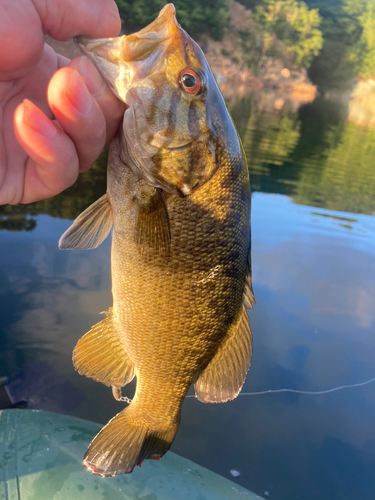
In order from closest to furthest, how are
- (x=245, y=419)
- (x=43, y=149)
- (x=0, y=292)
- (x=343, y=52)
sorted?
(x=43, y=149) → (x=245, y=419) → (x=0, y=292) → (x=343, y=52)

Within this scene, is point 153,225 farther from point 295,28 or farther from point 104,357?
point 295,28

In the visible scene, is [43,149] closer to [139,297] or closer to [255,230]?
[139,297]

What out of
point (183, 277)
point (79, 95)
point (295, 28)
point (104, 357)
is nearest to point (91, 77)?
point (79, 95)

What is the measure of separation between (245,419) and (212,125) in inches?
116

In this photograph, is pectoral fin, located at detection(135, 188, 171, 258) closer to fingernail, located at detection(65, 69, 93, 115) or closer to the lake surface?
fingernail, located at detection(65, 69, 93, 115)

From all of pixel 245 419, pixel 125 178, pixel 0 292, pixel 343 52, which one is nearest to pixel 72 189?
pixel 0 292

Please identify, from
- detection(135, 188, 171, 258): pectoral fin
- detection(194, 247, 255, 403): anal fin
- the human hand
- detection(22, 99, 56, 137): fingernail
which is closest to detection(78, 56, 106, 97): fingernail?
the human hand

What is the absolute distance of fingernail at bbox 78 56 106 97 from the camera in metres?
1.28

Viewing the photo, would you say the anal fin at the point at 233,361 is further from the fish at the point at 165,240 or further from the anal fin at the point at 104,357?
the anal fin at the point at 104,357

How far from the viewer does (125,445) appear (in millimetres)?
1659

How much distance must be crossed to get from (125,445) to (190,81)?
1.62 metres

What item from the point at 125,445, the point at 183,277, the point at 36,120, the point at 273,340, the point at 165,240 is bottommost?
the point at 273,340

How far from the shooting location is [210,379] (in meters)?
1.76

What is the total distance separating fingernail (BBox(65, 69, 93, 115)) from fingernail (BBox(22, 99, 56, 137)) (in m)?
0.11
